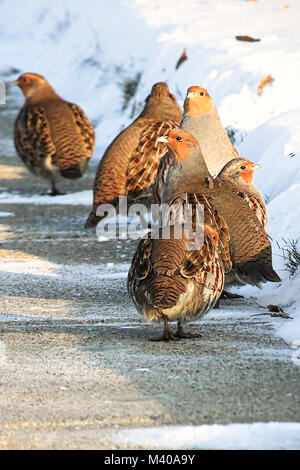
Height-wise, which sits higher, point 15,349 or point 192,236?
point 192,236

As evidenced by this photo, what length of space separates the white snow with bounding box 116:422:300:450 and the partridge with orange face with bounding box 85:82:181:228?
16.2 ft

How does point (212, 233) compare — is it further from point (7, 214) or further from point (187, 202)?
point (7, 214)

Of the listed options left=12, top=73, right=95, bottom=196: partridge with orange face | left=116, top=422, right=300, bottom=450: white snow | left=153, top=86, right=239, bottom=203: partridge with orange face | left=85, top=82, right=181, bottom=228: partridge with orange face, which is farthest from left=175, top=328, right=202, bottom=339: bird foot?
left=12, top=73, right=95, bottom=196: partridge with orange face

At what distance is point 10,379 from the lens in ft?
14.7

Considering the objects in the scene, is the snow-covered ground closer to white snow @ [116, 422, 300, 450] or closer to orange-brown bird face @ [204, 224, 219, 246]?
white snow @ [116, 422, 300, 450]

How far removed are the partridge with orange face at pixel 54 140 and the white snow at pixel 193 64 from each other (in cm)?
36

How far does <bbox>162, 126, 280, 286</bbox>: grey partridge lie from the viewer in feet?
19.4

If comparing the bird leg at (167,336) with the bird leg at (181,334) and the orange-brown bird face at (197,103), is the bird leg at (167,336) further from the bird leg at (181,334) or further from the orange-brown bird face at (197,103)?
the orange-brown bird face at (197,103)

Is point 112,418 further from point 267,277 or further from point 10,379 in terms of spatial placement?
point 267,277

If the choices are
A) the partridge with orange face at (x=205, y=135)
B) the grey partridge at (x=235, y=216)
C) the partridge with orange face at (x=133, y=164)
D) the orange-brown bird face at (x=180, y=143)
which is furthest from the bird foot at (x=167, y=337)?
the partridge with orange face at (x=133, y=164)

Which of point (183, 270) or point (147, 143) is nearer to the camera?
point (183, 270)

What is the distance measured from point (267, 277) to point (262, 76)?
17.8 ft
